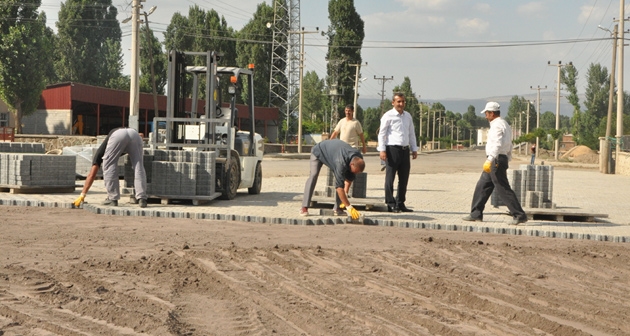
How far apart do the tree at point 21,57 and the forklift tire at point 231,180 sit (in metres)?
44.4

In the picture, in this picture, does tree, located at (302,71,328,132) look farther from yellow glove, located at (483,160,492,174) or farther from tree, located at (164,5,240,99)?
yellow glove, located at (483,160,492,174)

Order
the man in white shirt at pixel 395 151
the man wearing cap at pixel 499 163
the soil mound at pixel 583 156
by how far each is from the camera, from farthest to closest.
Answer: the soil mound at pixel 583 156, the man in white shirt at pixel 395 151, the man wearing cap at pixel 499 163

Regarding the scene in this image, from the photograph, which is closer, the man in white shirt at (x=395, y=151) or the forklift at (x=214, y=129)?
the man in white shirt at (x=395, y=151)

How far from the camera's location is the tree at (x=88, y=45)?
297 feet

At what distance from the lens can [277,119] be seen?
78562 mm

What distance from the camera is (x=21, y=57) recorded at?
2376 inches

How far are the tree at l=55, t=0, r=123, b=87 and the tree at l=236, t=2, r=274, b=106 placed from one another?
19.6 m

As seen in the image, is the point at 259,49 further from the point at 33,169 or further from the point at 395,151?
the point at 395,151

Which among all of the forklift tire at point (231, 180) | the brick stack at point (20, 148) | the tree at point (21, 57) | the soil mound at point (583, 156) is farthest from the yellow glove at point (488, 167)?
the soil mound at point (583, 156)

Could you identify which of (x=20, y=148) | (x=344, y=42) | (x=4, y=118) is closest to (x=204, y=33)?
(x=344, y=42)

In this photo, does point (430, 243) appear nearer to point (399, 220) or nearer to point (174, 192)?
point (399, 220)

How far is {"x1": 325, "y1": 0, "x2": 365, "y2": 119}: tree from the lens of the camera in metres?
76.3

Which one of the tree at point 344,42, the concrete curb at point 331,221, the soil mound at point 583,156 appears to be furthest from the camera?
the tree at point 344,42

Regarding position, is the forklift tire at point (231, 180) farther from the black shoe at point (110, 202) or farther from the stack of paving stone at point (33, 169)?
the stack of paving stone at point (33, 169)
